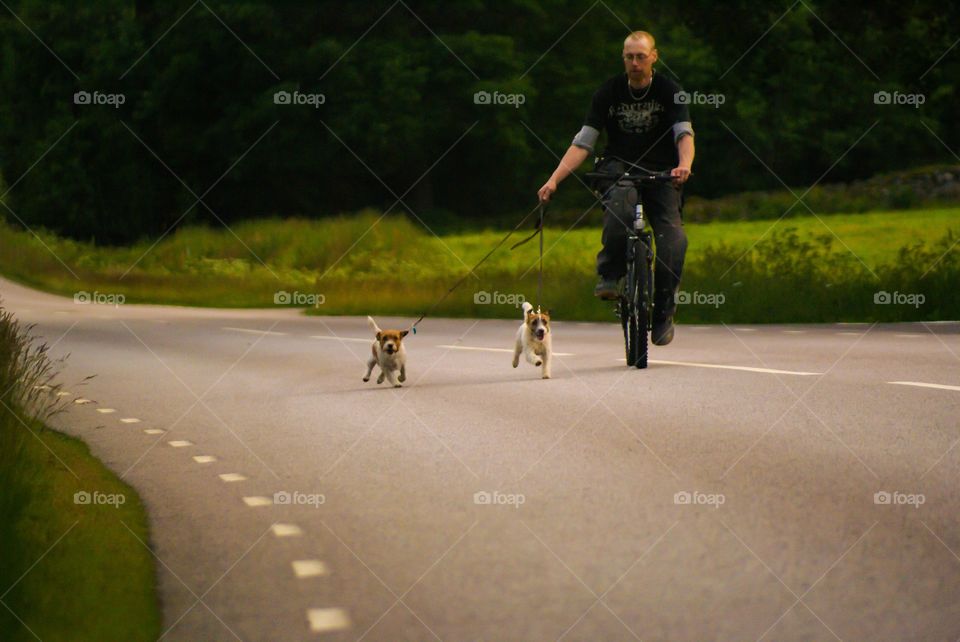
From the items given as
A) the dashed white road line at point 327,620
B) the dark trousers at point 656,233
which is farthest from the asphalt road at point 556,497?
the dark trousers at point 656,233

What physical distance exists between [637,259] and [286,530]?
18.3 feet

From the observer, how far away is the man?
11.0 meters

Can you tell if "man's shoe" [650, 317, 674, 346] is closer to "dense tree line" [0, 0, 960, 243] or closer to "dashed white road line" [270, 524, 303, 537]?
"dashed white road line" [270, 524, 303, 537]

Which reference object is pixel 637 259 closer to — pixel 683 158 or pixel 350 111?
pixel 683 158

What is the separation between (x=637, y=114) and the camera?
1116 cm

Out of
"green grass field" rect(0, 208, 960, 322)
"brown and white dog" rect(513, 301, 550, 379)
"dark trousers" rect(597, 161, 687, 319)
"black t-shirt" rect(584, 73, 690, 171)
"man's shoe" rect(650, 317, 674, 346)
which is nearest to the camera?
"black t-shirt" rect(584, 73, 690, 171)

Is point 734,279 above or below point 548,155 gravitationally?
below

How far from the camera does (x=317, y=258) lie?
41.7 m

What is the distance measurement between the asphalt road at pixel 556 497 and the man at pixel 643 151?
947mm

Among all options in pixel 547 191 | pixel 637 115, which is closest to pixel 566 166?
pixel 547 191

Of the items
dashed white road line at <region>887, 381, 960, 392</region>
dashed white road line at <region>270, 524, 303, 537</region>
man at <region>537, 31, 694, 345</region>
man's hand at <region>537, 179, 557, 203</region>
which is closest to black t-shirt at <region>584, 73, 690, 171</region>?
man at <region>537, 31, 694, 345</region>

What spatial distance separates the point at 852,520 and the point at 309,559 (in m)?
2.32

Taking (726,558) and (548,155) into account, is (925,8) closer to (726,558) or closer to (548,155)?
(726,558)

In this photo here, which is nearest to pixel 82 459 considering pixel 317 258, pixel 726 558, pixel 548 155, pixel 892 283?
pixel 726 558
